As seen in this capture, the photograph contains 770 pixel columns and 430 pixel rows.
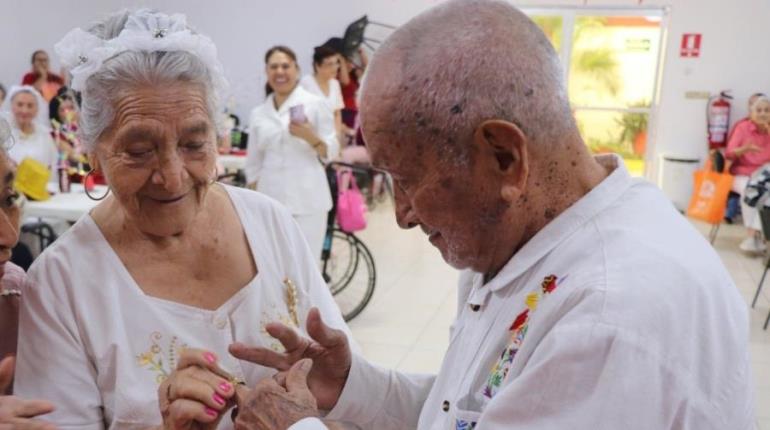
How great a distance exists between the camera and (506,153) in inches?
35.2

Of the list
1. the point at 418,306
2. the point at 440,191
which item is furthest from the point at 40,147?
the point at 440,191

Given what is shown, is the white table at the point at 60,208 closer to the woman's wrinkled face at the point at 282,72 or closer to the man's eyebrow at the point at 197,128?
the woman's wrinkled face at the point at 282,72

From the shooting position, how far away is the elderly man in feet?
2.60

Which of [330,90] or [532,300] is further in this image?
[330,90]

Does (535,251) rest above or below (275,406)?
above

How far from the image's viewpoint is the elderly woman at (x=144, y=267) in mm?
1282

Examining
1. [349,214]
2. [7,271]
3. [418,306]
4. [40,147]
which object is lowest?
[418,306]

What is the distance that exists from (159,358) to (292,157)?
2954mm

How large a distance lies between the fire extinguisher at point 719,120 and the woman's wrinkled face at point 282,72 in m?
5.54

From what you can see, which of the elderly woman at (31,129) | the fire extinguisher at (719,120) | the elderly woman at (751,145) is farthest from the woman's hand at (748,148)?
the elderly woman at (31,129)

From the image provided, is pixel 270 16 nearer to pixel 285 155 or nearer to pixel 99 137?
pixel 285 155

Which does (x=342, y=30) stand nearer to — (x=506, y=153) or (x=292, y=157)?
(x=292, y=157)

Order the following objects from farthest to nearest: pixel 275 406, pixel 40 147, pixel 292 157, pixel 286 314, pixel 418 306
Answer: pixel 40 147
pixel 418 306
pixel 292 157
pixel 286 314
pixel 275 406

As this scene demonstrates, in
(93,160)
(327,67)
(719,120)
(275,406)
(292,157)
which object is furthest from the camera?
(719,120)
